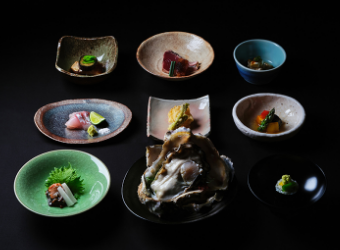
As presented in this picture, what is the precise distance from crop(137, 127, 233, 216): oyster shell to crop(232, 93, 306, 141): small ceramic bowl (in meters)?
0.47

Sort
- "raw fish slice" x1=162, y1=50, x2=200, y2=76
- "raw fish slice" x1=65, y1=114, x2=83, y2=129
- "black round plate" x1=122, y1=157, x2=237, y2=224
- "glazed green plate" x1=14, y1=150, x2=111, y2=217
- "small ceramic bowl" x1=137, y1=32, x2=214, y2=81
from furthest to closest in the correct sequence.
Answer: "small ceramic bowl" x1=137, y1=32, x2=214, y2=81, "raw fish slice" x1=162, y1=50, x2=200, y2=76, "raw fish slice" x1=65, y1=114, x2=83, y2=129, "glazed green plate" x1=14, y1=150, x2=111, y2=217, "black round plate" x1=122, y1=157, x2=237, y2=224

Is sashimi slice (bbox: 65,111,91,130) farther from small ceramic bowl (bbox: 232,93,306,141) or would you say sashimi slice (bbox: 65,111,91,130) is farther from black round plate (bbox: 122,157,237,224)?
small ceramic bowl (bbox: 232,93,306,141)

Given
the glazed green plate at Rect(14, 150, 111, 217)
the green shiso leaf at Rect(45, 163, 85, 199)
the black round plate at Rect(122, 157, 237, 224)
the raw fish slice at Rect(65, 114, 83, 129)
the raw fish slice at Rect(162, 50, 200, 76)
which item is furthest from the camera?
the raw fish slice at Rect(162, 50, 200, 76)

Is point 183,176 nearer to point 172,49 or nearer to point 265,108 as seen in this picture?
point 265,108

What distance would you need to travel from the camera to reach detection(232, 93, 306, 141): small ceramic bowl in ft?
8.76

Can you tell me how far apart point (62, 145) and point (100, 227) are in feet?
2.30

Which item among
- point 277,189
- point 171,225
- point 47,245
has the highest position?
point 277,189

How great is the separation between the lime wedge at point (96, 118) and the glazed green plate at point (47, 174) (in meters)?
0.40

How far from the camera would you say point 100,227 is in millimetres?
2271

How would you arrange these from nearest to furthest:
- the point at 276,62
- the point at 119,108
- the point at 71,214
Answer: the point at 71,214 → the point at 119,108 → the point at 276,62

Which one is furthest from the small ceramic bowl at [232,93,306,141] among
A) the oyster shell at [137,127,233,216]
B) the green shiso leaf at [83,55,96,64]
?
the green shiso leaf at [83,55,96,64]

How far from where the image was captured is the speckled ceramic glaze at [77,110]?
2.74m
